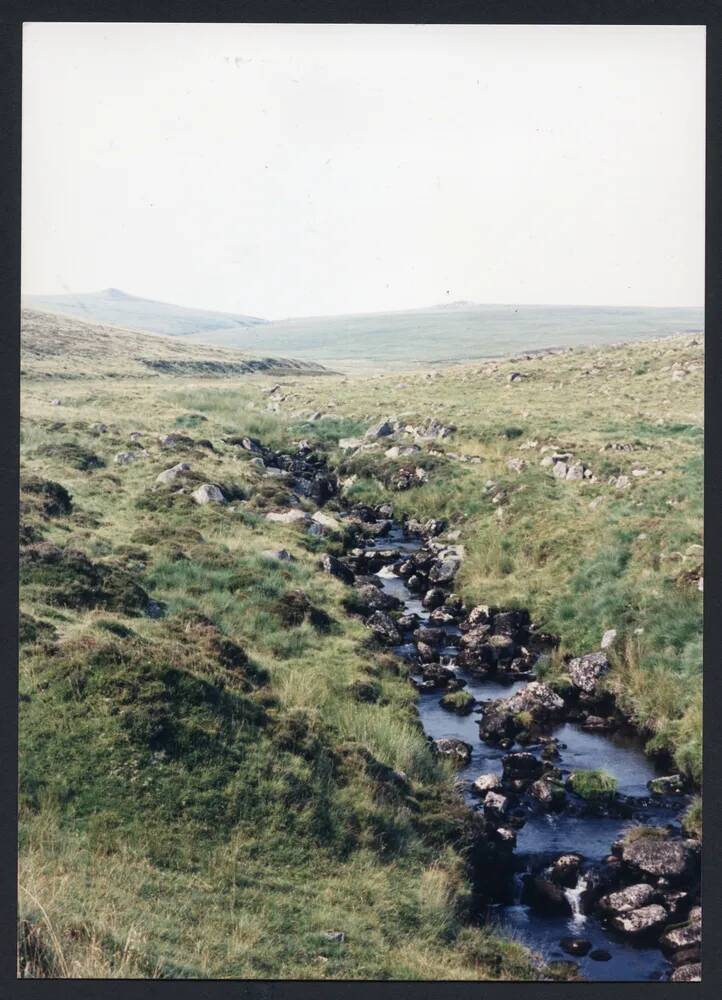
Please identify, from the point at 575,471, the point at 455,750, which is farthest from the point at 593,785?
the point at 575,471

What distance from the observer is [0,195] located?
14109 millimetres

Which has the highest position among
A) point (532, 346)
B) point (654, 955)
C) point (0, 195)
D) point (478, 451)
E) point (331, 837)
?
point (0, 195)

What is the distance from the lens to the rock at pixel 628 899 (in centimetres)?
1314

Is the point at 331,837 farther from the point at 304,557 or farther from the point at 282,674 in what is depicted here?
the point at 304,557

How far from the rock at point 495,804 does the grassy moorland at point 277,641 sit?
699 millimetres

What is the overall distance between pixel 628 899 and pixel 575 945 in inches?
40.5

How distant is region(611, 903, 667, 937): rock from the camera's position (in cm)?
1297

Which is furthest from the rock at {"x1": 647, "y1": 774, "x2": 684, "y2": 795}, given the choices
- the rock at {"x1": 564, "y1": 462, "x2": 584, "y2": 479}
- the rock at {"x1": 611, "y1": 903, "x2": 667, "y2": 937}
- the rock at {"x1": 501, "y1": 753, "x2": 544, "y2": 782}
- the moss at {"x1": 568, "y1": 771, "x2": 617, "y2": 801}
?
the rock at {"x1": 564, "y1": 462, "x2": 584, "y2": 479}

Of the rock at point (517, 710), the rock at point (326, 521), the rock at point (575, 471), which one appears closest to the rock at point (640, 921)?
the rock at point (517, 710)

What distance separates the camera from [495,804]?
14.8m

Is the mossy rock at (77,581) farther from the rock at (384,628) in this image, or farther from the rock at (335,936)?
the rock at (335,936)

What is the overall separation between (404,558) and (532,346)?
587 centimetres

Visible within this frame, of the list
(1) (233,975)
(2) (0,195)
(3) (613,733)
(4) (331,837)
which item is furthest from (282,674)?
(2) (0,195)

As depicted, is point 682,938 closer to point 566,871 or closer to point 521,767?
point 566,871
